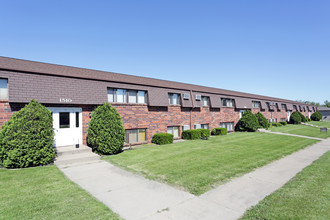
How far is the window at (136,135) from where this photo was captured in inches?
520

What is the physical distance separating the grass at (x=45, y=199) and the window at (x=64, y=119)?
3.87m

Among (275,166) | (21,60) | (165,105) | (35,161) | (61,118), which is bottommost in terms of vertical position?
(275,166)

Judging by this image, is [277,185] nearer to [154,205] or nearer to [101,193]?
[154,205]

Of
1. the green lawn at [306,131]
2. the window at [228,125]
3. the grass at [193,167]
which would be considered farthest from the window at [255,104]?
the grass at [193,167]

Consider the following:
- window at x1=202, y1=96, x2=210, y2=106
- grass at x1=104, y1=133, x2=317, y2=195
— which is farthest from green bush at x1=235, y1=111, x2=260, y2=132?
grass at x1=104, y1=133, x2=317, y2=195

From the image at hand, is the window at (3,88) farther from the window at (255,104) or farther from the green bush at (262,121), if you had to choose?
the window at (255,104)

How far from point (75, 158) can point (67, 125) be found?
2714 mm

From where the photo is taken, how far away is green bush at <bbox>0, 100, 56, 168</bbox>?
7375mm

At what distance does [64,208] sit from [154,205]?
7.26 feet

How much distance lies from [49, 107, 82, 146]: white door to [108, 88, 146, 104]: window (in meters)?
2.38

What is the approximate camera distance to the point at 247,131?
2300cm

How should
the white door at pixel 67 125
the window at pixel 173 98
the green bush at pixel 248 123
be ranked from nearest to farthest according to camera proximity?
the white door at pixel 67 125 → the window at pixel 173 98 → the green bush at pixel 248 123

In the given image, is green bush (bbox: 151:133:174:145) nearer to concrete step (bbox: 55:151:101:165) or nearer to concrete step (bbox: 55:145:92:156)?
concrete step (bbox: 55:145:92:156)

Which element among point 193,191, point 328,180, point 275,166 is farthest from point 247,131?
point 193,191
